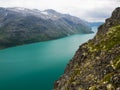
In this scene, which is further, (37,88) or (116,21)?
(37,88)

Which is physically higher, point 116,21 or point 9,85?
point 116,21

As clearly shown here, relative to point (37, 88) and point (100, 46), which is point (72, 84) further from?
point (37, 88)

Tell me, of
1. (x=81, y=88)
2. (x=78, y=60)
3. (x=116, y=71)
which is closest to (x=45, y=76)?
(x=78, y=60)

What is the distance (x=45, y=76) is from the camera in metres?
116

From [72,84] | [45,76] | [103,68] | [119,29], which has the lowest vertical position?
[45,76]

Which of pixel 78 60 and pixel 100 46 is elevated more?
pixel 100 46

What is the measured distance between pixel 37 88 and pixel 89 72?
43.7 meters

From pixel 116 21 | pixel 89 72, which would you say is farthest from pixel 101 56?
pixel 116 21

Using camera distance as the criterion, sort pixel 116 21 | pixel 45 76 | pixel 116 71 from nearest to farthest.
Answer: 1. pixel 116 71
2. pixel 116 21
3. pixel 45 76

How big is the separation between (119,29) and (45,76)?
188 feet

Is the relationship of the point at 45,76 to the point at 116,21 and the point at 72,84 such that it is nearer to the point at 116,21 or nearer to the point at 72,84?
the point at 116,21

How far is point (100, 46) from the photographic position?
66.9m

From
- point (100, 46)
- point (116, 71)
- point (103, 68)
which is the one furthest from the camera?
point (100, 46)

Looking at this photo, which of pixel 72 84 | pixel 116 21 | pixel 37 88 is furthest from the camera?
pixel 37 88
